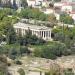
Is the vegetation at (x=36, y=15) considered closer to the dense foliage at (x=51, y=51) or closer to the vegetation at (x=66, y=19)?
the vegetation at (x=66, y=19)

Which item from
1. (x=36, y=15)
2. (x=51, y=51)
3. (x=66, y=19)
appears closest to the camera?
(x=51, y=51)

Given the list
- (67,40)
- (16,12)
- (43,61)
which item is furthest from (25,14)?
(43,61)

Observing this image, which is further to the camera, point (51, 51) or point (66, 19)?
point (66, 19)

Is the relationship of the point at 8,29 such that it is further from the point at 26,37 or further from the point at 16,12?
the point at 16,12

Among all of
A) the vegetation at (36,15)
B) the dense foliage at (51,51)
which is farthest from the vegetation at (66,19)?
the dense foliage at (51,51)

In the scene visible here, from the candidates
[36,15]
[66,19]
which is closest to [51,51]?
[66,19]

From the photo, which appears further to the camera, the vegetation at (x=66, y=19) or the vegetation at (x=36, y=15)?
the vegetation at (x=36, y=15)

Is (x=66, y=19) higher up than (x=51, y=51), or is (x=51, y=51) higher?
(x=51, y=51)

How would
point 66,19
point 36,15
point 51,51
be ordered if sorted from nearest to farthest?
1. point 51,51
2. point 66,19
3. point 36,15

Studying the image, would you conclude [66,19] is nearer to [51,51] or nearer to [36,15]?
[36,15]

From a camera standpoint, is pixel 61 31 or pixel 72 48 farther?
pixel 61 31

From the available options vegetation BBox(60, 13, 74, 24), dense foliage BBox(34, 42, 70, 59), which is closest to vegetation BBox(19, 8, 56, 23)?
vegetation BBox(60, 13, 74, 24)
